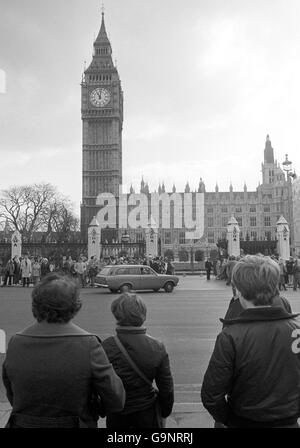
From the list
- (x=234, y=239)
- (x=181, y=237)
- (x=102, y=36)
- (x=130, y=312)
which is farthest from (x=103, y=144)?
(x=130, y=312)

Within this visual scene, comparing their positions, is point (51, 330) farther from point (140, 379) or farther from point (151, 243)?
point (151, 243)

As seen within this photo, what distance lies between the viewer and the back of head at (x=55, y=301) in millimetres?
2668

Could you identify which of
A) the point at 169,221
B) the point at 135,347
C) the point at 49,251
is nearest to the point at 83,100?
the point at 169,221

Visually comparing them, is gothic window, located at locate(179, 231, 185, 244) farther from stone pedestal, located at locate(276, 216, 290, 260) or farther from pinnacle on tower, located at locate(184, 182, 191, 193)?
stone pedestal, located at locate(276, 216, 290, 260)

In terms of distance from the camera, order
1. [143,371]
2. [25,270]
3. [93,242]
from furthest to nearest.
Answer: [93,242] → [25,270] → [143,371]

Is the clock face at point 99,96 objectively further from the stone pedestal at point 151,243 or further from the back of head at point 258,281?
the back of head at point 258,281

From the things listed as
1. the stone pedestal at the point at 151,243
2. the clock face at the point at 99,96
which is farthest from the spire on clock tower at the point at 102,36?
the stone pedestal at the point at 151,243

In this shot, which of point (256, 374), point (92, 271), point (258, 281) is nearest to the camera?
point (256, 374)

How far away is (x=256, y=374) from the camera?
2623mm

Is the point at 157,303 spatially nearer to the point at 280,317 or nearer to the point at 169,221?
the point at 280,317

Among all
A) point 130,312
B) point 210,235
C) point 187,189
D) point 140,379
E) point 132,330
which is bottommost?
point 140,379

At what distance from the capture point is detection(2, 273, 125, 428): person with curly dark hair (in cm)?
252

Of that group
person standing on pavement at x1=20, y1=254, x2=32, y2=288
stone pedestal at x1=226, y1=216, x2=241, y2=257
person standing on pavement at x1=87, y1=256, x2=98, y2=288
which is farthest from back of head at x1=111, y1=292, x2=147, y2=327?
stone pedestal at x1=226, y1=216, x2=241, y2=257

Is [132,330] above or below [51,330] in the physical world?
below
